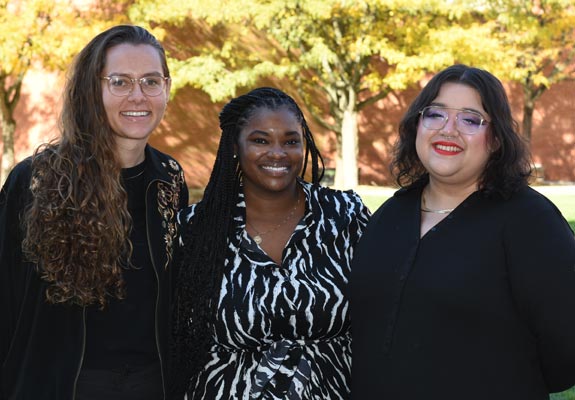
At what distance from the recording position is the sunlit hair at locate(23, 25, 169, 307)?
9.86 feet

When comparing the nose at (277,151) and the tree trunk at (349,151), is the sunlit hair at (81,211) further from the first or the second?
the tree trunk at (349,151)

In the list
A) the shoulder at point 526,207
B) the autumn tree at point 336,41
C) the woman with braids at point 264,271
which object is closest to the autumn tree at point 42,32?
the autumn tree at point 336,41

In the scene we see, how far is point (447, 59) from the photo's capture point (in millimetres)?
17438

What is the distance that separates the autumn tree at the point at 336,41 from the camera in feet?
57.3

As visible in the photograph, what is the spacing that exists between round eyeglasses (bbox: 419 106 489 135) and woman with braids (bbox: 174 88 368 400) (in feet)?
2.50

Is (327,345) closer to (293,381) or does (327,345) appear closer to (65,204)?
(293,381)

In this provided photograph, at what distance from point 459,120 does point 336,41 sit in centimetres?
1764

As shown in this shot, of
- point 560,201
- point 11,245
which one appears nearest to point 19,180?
point 11,245

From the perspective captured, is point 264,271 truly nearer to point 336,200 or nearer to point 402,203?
point 336,200

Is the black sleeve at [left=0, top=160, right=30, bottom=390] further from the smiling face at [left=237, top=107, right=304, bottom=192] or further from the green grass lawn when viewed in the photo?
the green grass lawn

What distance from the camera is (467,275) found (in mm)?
2799

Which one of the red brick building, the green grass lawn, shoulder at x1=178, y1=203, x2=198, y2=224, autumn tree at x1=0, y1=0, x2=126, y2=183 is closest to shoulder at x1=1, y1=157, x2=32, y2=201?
shoulder at x1=178, y1=203, x2=198, y2=224

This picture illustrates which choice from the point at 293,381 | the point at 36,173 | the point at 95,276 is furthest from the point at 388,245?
the point at 36,173

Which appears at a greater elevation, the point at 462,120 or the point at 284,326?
the point at 462,120
